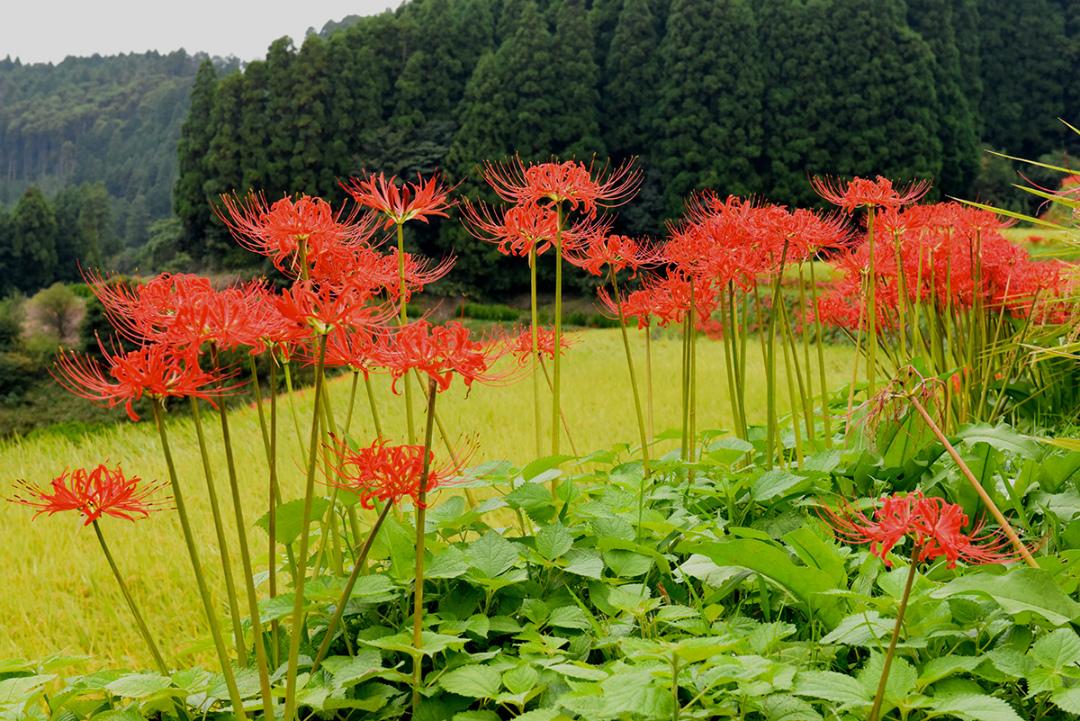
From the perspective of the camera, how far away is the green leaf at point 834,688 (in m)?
1.12

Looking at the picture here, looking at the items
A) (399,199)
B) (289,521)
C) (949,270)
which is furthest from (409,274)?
(949,270)

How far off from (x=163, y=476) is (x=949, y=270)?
345 centimetres

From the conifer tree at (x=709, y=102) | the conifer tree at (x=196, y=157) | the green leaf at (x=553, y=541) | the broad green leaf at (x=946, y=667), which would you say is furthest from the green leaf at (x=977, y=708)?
the conifer tree at (x=196, y=157)

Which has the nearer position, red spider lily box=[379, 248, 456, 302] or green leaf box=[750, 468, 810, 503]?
red spider lily box=[379, 248, 456, 302]

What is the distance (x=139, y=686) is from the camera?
1295 millimetres

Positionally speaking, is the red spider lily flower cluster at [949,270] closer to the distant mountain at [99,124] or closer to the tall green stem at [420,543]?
the tall green stem at [420,543]

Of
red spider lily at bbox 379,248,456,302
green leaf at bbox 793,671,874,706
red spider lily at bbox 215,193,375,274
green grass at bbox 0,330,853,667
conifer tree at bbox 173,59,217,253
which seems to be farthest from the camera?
conifer tree at bbox 173,59,217,253

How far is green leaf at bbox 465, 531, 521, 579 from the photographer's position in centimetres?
149

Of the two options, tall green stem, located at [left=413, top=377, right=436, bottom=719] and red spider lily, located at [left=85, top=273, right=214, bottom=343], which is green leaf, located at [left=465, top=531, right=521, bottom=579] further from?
red spider lily, located at [left=85, top=273, right=214, bottom=343]

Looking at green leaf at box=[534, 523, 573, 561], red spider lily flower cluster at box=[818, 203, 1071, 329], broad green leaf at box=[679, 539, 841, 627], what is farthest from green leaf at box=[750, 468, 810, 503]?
red spider lily flower cluster at box=[818, 203, 1071, 329]

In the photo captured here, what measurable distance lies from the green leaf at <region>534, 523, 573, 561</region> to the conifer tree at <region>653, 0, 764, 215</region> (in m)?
17.7

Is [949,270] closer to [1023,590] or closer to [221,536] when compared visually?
[1023,590]

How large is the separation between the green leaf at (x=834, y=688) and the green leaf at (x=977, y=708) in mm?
90

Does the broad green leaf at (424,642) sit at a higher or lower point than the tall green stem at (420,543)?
lower
